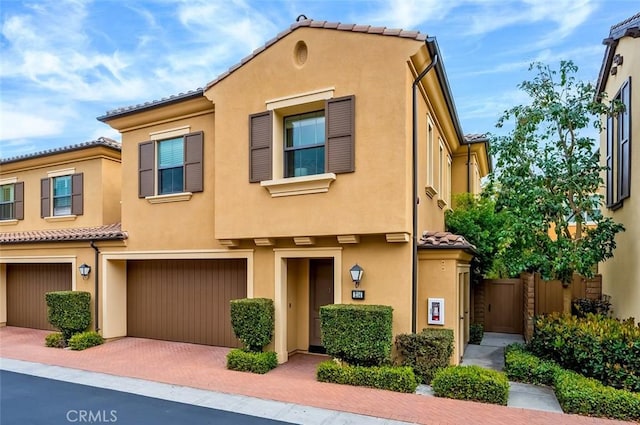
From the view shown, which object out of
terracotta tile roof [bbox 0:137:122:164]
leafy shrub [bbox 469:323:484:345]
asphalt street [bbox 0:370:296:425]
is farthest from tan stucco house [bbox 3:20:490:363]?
asphalt street [bbox 0:370:296:425]

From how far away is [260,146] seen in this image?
9.62 metres

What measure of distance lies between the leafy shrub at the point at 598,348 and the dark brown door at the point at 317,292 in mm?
5130

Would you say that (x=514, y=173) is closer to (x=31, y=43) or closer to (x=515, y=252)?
(x=515, y=252)

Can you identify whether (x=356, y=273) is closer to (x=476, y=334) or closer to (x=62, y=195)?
→ (x=476, y=334)

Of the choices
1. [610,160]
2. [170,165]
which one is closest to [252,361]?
[170,165]

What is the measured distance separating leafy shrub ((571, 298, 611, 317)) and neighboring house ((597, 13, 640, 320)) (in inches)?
7.5

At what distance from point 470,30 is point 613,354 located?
8840 mm

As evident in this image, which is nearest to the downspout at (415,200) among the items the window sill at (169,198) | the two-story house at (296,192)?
the two-story house at (296,192)

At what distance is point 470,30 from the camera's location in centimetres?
1127

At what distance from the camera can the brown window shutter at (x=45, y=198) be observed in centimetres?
1581

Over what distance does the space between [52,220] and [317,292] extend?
458 inches

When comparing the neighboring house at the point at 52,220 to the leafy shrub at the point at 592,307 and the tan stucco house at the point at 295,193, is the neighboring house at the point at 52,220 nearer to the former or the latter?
the tan stucco house at the point at 295,193

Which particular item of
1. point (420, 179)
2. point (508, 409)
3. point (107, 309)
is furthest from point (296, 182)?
point (107, 309)

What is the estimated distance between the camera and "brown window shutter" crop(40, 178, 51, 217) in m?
15.8
